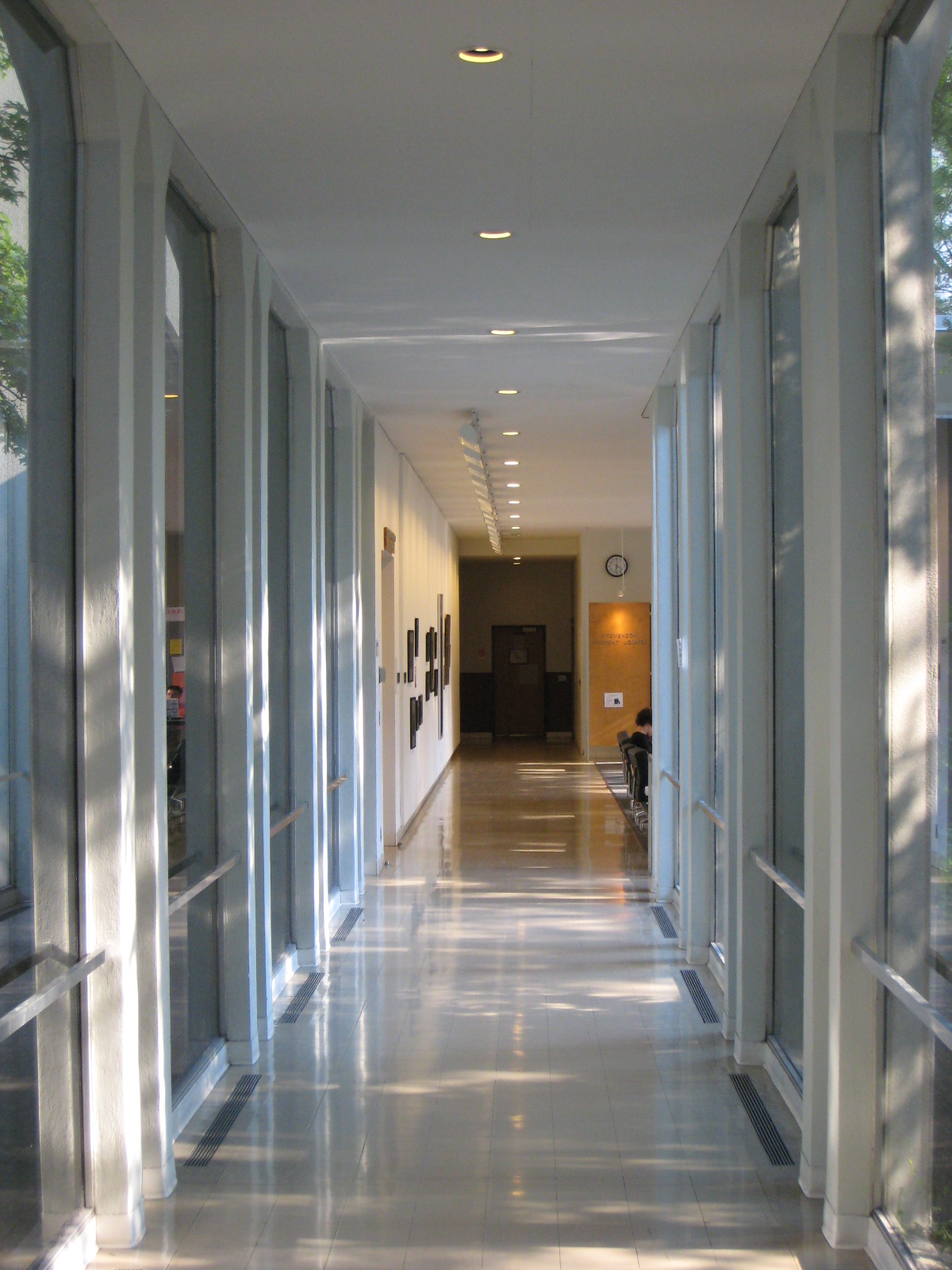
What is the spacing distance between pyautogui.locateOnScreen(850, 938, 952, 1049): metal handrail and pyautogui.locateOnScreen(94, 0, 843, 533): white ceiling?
2.57m

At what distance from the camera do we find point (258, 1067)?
17.3 ft

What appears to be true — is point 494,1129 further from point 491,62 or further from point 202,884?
point 491,62

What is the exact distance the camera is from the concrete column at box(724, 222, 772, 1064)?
17.2ft

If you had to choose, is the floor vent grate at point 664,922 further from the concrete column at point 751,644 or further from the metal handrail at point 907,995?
the metal handrail at point 907,995

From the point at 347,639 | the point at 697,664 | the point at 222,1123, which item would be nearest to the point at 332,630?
the point at 347,639

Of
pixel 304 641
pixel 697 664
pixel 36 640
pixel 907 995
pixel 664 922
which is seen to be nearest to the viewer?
pixel 907 995

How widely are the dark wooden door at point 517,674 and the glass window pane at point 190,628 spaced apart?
20863 mm

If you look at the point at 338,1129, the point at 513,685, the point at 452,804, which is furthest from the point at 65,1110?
the point at 513,685

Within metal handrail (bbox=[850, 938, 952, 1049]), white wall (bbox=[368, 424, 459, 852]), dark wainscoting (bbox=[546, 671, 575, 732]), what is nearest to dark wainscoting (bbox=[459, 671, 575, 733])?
dark wainscoting (bbox=[546, 671, 575, 732])

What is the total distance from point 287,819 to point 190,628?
1.66m

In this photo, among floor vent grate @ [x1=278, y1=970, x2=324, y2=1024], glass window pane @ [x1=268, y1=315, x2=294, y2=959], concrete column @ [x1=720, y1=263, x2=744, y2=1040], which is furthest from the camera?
glass window pane @ [x1=268, y1=315, x2=294, y2=959]

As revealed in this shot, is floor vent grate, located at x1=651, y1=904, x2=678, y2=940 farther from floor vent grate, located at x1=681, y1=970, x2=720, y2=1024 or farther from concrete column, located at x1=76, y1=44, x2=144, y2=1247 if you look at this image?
concrete column, located at x1=76, y1=44, x2=144, y2=1247

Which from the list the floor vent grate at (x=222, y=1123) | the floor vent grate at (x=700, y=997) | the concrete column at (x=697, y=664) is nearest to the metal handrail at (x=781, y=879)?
the floor vent grate at (x=700, y=997)

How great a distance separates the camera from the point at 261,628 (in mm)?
5582
